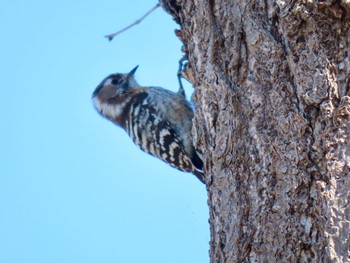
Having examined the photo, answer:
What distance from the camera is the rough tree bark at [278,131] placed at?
9.01 ft

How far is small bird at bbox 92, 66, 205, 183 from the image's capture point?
5.84 metres

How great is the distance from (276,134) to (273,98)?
169 mm

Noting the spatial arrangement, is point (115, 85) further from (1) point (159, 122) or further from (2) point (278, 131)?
(2) point (278, 131)

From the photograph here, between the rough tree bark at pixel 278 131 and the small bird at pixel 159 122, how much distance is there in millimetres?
2417

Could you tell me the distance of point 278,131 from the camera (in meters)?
2.95

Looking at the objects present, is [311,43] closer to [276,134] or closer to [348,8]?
[348,8]

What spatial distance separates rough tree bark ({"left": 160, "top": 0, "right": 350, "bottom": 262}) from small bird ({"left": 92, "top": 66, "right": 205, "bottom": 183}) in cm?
242

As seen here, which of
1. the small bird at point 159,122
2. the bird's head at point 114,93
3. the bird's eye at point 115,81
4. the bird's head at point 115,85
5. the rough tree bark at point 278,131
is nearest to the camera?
the rough tree bark at point 278,131

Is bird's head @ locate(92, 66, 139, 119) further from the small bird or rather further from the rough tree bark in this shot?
the rough tree bark

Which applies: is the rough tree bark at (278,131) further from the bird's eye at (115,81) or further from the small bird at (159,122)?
the bird's eye at (115,81)

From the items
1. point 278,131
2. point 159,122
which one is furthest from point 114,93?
point 278,131

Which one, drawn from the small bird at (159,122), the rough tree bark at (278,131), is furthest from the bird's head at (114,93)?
the rough tree bark at (278,131)

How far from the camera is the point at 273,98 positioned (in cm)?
301

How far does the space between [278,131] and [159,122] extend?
315cm
